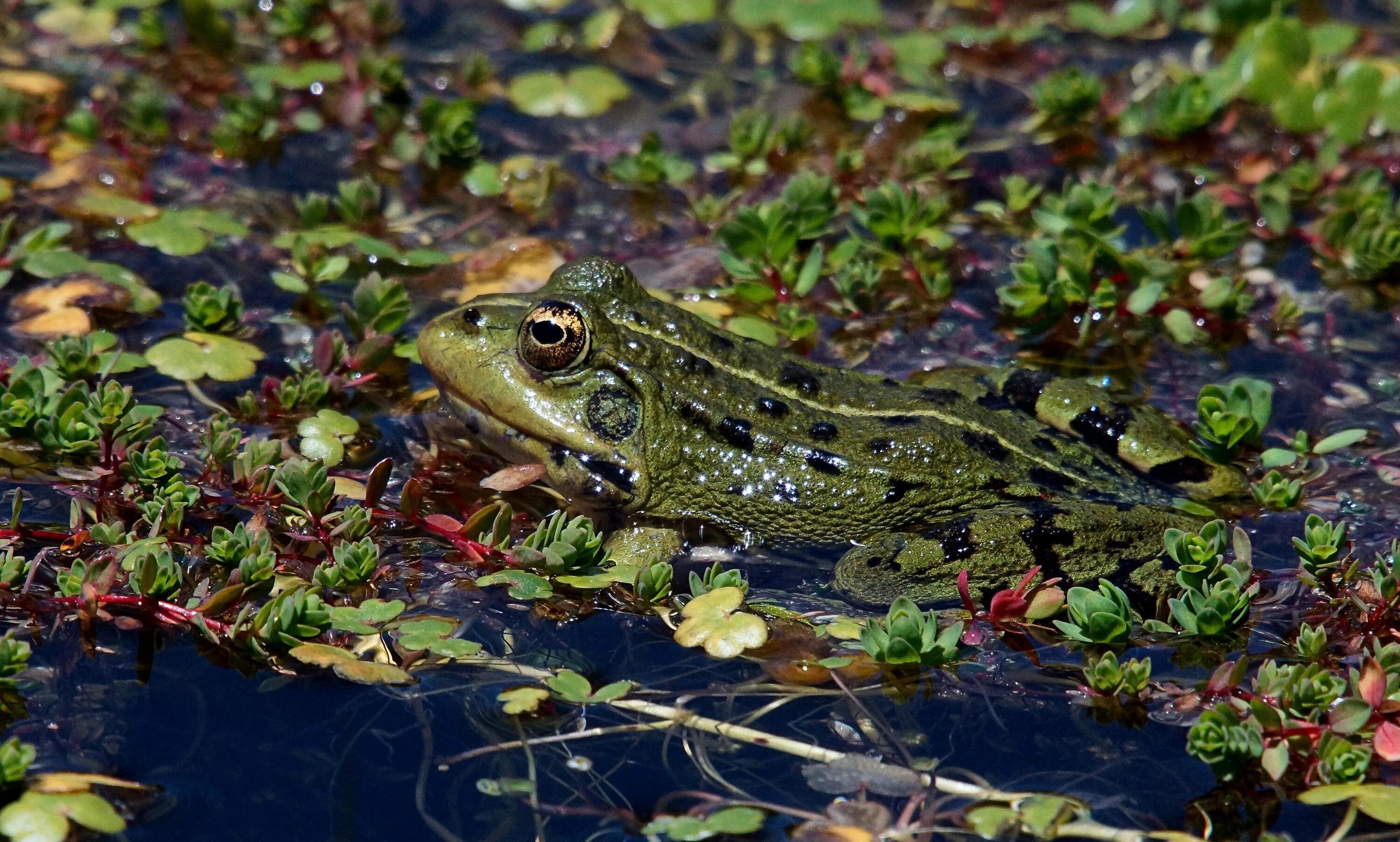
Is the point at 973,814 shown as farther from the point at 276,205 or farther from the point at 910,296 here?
the point at 276,205

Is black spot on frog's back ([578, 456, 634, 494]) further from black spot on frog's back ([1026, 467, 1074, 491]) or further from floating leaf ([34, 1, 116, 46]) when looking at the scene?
floating leaf ([34, 1, 116, 46])

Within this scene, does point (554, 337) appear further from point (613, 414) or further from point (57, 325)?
point (57, 325)

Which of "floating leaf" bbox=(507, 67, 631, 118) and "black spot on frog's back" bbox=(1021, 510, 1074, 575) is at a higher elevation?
"floating leaf" bbox=(507, 67, 631, 118)

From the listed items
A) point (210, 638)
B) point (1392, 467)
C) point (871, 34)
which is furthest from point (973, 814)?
point (871, 34)

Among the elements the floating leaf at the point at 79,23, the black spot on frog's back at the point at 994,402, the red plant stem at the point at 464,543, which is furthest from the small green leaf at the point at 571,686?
the floating leaf at the point at 79,23

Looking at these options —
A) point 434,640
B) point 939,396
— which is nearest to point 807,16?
point 939,396

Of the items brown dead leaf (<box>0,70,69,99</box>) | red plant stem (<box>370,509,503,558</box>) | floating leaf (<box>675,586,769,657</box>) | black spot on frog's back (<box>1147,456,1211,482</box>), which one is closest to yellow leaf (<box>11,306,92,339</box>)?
red plant stem (<box>370,509,503,558</box>)

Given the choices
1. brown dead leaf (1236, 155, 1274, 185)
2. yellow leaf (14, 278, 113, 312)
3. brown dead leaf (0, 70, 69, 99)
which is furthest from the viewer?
brown dead leaf (0, 70, 69, 99)

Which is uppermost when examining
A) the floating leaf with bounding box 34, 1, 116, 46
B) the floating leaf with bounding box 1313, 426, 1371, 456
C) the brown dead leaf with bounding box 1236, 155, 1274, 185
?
the brown dead leaf with bounding box 1236, 155, 1274, 185
